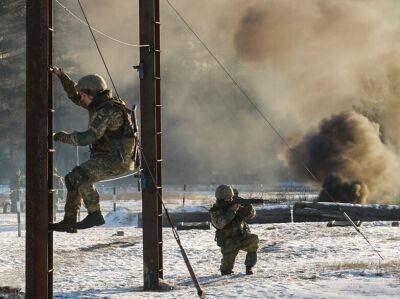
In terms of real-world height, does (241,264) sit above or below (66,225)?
below

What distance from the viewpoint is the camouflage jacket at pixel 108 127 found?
25.2ft

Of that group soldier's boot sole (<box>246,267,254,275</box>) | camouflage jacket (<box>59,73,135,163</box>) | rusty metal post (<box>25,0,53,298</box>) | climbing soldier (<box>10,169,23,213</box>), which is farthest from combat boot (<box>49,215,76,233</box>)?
climbing soldier (<box>10,169,23,213</box>)

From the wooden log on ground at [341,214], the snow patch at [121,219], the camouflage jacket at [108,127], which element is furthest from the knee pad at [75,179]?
the wooden log on ground at [341,214]

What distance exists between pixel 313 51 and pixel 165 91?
16.8 m

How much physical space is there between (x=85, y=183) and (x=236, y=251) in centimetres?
427

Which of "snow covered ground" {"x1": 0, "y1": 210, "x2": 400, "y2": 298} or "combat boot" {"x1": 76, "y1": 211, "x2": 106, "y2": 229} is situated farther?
"snow covered ground" {"x1": 0, "y1": 210, "x2": 400, "y2": 298}

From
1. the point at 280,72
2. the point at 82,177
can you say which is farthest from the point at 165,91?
the point at 82,177

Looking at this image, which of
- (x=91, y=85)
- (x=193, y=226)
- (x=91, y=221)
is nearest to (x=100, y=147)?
(x=91, y=85)

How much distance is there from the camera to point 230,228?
36.9 ft

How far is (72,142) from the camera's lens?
7352 mm

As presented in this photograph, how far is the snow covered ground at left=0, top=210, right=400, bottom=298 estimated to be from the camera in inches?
361

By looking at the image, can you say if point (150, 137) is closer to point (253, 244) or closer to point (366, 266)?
point (253, 244)

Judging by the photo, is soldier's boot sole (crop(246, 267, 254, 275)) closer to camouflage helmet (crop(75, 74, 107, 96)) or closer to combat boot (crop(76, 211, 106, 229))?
combat boot (crop(76, 211, 106, 229))

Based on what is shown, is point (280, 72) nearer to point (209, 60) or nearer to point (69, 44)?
point (209, 60)
